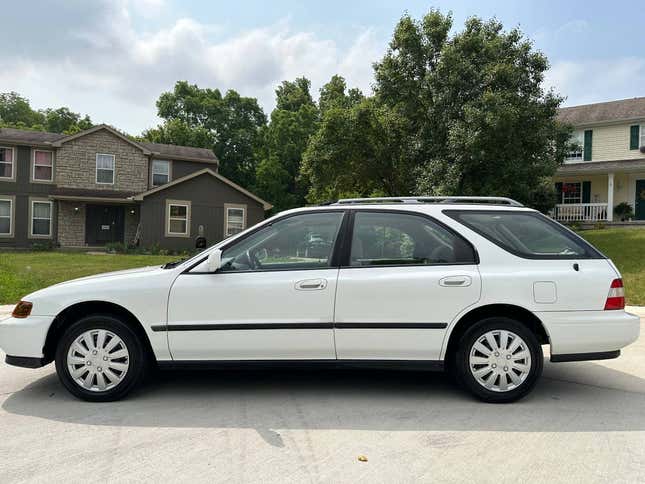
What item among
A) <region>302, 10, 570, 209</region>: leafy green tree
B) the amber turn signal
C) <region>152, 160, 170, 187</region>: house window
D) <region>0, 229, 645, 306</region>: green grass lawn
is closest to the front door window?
the amber turn signal

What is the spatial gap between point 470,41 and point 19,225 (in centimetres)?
2216

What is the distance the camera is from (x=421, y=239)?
4.67 m

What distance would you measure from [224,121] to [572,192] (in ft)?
104

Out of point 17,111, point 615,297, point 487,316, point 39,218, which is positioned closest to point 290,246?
point 487,316

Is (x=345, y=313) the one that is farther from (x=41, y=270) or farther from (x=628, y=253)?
(x=628, y=253)

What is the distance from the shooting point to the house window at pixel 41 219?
25.9m

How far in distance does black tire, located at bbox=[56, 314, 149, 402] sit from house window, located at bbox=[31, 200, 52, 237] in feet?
80.2

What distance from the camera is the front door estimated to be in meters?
4.41

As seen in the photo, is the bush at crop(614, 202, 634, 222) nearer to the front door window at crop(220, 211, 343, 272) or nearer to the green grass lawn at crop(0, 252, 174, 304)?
the green grass lawn at crop(0, 252, 174, 304)

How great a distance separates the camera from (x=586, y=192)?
28.2m

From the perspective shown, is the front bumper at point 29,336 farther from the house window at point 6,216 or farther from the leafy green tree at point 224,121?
the leafy green tree at point 224,121

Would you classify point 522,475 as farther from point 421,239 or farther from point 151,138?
point 151,138

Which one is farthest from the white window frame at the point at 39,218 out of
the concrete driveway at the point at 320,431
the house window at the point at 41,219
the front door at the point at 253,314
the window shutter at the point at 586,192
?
the window shutter at the point at 586,192

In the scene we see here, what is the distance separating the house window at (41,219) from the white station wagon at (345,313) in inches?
949
